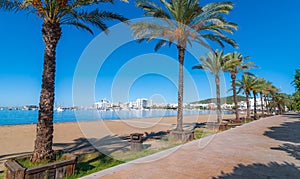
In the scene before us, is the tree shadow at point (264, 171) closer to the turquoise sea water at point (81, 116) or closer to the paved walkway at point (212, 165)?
the paved walkway at point (212, 165)

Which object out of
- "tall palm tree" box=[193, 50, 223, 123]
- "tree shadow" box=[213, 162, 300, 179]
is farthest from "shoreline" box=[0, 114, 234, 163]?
"tall palm tree" box=[193, 50, 223, 123]

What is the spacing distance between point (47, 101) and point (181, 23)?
8.27 metres

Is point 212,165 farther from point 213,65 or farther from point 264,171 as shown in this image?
point 213,65

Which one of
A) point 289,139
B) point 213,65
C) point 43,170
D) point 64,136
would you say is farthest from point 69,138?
point 213,65

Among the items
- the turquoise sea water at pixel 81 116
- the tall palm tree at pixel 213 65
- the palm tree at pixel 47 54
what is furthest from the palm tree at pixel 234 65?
the turquoise sea water at pixel 81 116

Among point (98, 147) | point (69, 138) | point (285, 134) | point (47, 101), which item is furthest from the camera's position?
point (69, 138)

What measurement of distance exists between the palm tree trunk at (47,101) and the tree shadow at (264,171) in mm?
4236

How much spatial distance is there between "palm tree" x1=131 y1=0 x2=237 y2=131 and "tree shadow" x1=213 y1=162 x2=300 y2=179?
5.29 m

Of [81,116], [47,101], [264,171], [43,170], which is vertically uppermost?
[47,101]

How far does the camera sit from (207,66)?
20328 mm

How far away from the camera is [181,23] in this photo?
34.6 feet

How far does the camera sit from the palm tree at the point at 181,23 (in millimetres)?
10215

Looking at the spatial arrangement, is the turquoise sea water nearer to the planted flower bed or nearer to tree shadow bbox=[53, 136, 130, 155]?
tree shadow bbox=[53, 136, 130, 155]

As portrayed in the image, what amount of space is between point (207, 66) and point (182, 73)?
33.6ft
